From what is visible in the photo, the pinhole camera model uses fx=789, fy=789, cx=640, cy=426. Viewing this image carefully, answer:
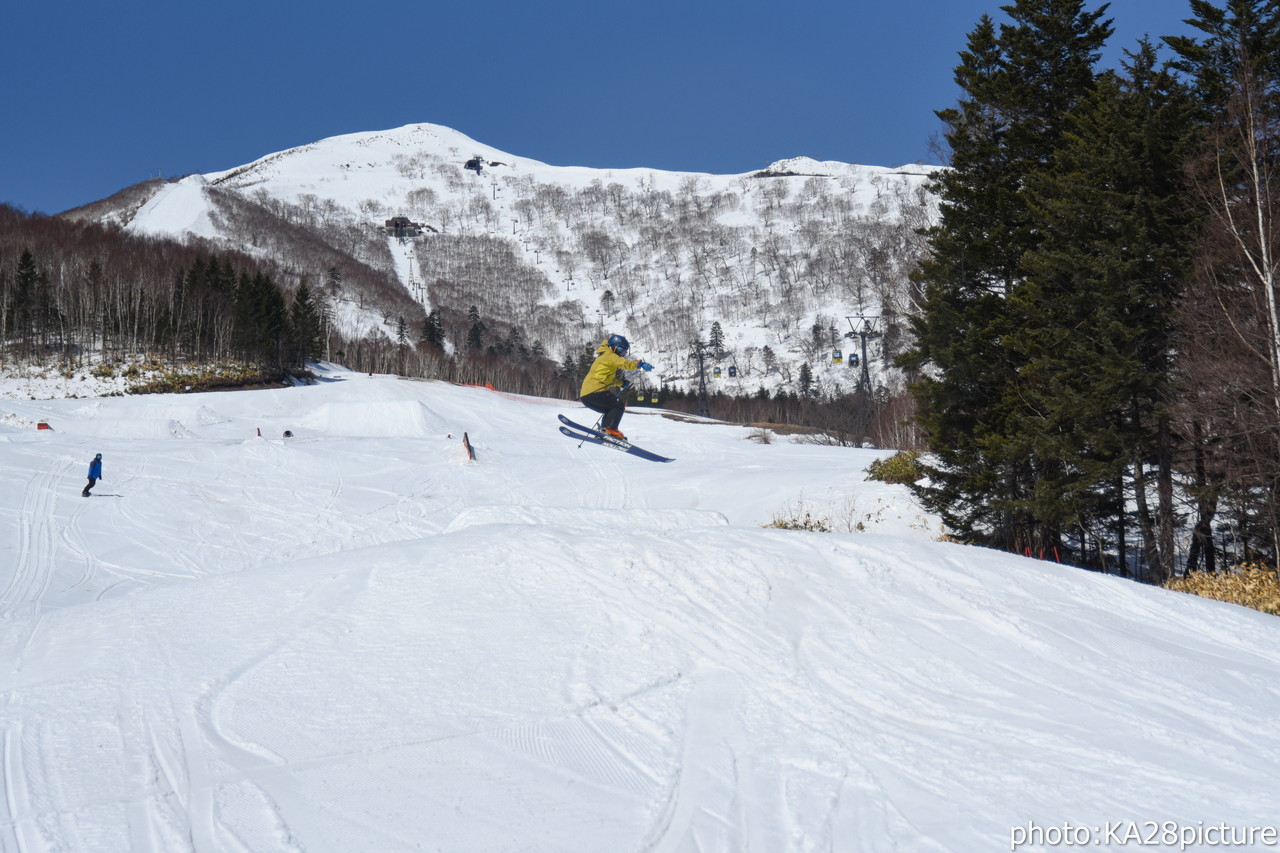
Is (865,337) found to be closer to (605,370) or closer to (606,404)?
(606,404)

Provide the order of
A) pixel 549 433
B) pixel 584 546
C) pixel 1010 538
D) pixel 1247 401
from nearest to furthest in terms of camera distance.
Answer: pixel 584 546 < pixel 1247 401 < pixel 1010 538 < pixel 549 433

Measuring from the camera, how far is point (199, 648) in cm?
673

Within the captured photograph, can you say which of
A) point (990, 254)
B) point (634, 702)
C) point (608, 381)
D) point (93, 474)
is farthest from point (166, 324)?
point (634, 702)

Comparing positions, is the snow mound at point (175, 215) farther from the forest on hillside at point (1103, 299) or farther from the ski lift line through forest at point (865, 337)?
the forest on hillside at point (1103, 299)

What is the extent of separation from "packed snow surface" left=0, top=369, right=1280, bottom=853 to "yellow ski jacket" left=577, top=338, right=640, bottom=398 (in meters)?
10.7

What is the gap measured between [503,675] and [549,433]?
33.6 m

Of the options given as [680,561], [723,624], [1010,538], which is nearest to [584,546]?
[680,561]

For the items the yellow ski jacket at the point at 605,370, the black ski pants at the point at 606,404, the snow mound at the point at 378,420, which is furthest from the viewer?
the snow mound at the point at 378,420

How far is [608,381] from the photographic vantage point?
2130 centimetres

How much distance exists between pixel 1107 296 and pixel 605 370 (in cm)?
1161

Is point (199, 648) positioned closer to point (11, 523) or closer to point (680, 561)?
point (680, 561)

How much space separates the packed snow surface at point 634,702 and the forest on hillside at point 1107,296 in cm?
648

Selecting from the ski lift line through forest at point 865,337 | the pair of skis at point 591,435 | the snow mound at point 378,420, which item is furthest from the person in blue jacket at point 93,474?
the ski lift line through forest at point 865,337

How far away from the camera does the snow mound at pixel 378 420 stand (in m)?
39.4
